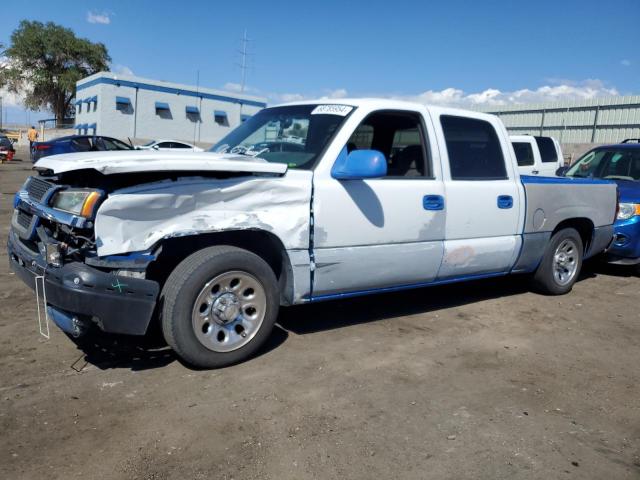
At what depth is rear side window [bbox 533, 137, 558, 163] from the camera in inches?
520

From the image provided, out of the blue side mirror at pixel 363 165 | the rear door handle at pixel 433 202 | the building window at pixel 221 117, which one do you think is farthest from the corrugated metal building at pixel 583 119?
the building window at pixel 221 117

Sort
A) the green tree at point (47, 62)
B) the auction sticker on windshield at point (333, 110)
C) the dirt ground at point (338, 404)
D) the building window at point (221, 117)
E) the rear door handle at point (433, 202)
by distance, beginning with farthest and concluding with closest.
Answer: the green tree at point (47, 62) → the building window at point (221, 117) → the rear door handle at point (433, 202) → the auction sticker on windshield at point (333, 110) → the dirt ground at point (338, 404)

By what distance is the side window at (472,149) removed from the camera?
15.9ft

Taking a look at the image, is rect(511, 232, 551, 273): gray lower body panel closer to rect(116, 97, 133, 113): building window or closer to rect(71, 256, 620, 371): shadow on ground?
rect(71, 256, 620, 371): shadow on ground

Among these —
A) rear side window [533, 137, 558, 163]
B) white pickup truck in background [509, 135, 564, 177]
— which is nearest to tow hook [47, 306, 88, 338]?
white pickup truck in background [509, 135, 564, 177]

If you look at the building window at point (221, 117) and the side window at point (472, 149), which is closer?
the side window at point (472, 149)

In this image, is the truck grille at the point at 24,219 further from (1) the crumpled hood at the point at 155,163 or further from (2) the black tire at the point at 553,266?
(2) the black tire at the point at 553,266

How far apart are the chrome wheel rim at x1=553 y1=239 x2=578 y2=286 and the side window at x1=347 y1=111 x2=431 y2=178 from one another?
7.42 ft

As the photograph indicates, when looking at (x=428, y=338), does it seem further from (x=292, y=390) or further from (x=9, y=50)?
(x=9, y=50)

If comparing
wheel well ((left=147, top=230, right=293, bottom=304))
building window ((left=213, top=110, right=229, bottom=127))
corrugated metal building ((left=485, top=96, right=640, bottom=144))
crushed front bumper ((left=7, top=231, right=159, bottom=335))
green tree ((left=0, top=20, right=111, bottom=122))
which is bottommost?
crushed front bumper ((left=7, top=231, right=159, bottom=335))

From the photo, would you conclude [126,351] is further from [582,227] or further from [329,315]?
[582,227]

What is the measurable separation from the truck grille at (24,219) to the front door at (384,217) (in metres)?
2.06

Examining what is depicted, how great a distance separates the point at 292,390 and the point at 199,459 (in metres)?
0.91

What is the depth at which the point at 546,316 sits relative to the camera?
17.7 ft
